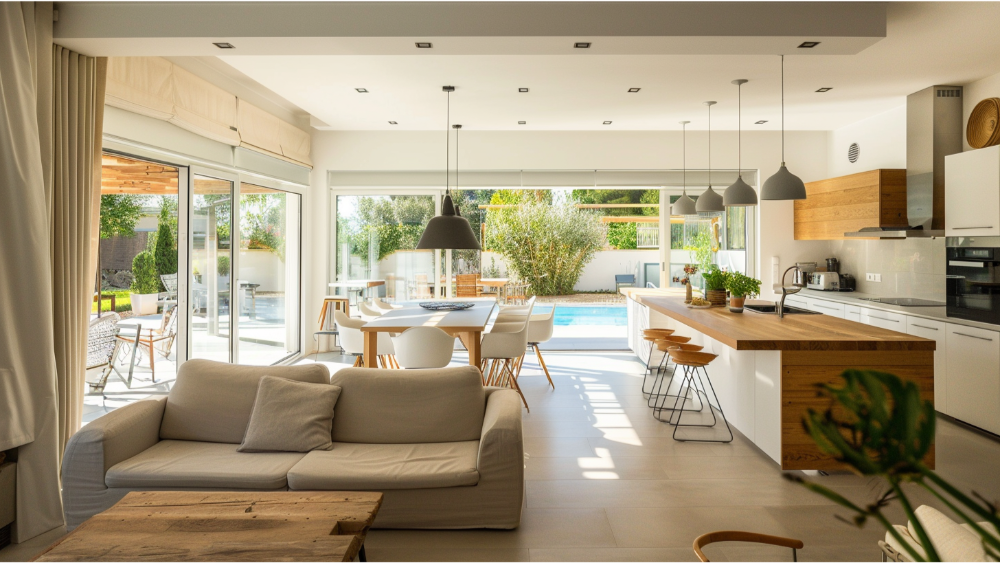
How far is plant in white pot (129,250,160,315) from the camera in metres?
4.83

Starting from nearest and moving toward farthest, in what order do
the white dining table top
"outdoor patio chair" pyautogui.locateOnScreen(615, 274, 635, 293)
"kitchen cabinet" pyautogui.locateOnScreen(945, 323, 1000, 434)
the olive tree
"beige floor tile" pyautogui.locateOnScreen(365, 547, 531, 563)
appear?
"beige floor tile" pyautogui.locateOnScreen(365, 547, 531, 563) → "kitchen cabinet" pyautogui.locateOnScreen(945, 323, 1000, 434) → the white dining table top → the olive tree → "outdoor patio chair" pyautogui.locateOnScreen(615, 274, 635, 293)

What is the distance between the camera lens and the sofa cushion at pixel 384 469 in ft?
9.56

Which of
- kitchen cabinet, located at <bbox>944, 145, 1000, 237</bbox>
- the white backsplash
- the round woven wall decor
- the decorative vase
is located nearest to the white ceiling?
the round woven wall decor

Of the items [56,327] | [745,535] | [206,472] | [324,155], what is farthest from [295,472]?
[324,155]

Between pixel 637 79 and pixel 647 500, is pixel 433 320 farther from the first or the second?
pixel 637 79

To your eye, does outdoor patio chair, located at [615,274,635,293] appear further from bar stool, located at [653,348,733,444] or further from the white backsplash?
bar stool, located at [653,348,733,444]

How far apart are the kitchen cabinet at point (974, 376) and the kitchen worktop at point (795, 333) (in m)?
1.00

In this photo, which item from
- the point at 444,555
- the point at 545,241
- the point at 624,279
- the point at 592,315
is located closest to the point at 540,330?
the point at 444,555

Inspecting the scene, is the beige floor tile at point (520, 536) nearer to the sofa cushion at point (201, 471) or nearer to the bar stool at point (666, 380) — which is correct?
the sofa cushion at point (201, 471)

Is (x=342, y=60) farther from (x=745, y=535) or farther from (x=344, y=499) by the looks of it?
(x=745, y=535)

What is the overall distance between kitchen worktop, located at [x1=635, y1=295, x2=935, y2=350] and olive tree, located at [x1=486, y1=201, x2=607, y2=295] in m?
10.0

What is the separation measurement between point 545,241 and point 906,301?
969 cm

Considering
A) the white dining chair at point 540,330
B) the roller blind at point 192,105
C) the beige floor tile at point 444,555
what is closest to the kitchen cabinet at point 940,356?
the white dining chair at point 540,330

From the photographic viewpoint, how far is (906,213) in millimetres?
5902
